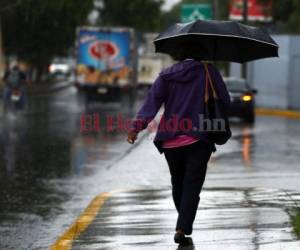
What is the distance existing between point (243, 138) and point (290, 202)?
1180 cm

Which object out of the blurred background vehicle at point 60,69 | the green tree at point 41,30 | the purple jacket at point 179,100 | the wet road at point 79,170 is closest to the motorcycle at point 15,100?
the wet road at point 79,170

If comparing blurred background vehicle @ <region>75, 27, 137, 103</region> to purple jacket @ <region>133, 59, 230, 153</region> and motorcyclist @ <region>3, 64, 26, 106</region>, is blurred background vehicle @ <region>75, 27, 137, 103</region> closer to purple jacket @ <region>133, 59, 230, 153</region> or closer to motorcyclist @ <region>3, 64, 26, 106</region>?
motorcyclist @ <region>3, 64, 26, 106</region>

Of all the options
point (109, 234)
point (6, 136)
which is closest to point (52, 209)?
point (109, 234)

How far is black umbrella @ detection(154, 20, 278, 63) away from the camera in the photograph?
26.4 feet

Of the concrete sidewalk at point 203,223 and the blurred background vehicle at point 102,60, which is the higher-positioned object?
the blurred background vehicle at point 102,60

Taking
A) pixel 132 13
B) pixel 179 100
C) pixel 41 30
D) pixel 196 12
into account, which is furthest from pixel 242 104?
pixel 132 13

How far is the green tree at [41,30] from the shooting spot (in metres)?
56.6

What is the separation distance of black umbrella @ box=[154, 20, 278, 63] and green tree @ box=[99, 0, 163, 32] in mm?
65160

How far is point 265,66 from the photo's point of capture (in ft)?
123

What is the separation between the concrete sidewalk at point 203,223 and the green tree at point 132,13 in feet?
206

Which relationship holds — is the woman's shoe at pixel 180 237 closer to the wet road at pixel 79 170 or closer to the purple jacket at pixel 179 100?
the purple jacket at pixel 179 100

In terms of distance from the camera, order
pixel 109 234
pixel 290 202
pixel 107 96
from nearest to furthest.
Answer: pixel 109 234 < pixel 290 202 < pixel 107 96

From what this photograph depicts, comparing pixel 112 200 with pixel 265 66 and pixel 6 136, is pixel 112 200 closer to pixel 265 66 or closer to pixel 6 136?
pixel 6 136

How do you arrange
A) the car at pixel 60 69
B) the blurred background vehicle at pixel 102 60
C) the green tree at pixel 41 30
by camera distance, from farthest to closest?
the car at pixel 60 69
the green tree at pixel 41 30
the blurred background vehicle at pixel 102 60
